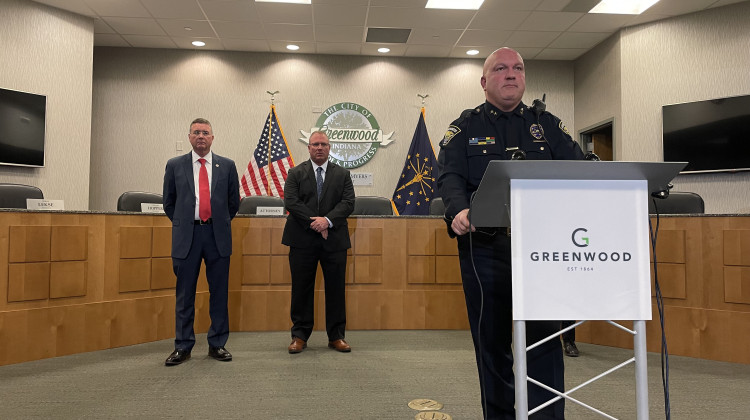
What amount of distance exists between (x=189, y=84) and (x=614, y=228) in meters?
6.68

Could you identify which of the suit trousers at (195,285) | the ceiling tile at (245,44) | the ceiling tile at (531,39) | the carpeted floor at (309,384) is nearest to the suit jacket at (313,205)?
the suit trousers at (195,285)

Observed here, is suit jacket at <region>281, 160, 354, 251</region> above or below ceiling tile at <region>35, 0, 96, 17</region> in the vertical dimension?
below

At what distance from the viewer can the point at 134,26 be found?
586 cm

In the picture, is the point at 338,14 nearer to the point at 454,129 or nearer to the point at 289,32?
the point at 289,32

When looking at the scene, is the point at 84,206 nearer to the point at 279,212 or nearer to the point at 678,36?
the point at 279,212

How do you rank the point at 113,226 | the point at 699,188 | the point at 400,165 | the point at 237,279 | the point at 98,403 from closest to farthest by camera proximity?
the point at 98,403 → the point at 113,226 → the point at 237,279 → the point at 699,188 → the point at 400,165

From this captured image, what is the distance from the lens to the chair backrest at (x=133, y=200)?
4.02 m

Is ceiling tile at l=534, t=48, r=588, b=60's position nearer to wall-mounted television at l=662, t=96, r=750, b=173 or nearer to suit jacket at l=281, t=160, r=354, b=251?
wall-mounted television at l=662, t=96, r=750, b=173

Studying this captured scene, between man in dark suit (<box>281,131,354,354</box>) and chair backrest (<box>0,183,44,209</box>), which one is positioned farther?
chair backrest (<box>0,183,44,209</box>)

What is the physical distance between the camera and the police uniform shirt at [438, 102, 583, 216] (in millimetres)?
1645

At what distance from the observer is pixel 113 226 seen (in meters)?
3.55

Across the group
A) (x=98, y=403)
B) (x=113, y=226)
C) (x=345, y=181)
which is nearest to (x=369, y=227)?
(x=345, y=181)

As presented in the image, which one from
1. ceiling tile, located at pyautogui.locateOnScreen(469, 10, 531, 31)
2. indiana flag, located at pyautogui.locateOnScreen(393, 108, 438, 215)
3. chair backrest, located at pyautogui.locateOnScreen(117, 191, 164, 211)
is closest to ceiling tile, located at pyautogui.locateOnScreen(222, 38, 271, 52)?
indiana flag, located at pyautogui.locateOnScreen(393, 108, 438, 215)

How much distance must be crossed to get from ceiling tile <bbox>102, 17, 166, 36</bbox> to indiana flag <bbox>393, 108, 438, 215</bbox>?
12.5ft
